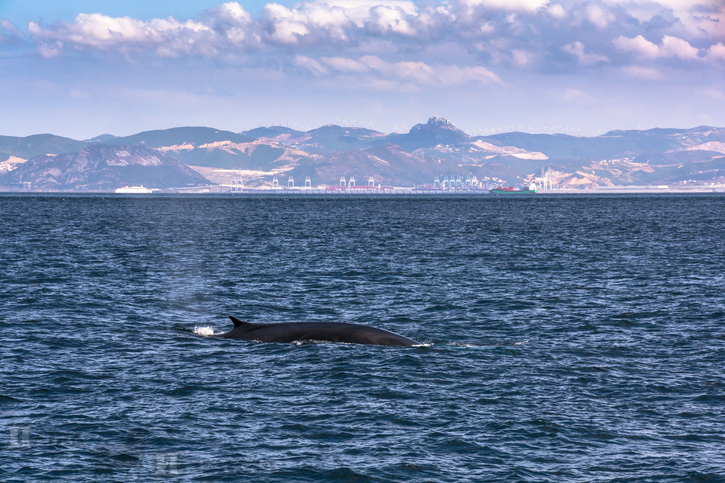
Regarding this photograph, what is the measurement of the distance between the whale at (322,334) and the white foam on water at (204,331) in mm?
1952

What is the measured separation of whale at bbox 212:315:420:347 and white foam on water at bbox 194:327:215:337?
6.41ft

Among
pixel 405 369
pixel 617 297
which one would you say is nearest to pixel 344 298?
pixel 617 297

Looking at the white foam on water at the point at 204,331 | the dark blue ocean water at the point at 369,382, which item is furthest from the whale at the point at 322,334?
the white foam on water at the point at 204,331

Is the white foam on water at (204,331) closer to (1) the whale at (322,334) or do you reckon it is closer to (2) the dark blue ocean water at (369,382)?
(2) the dark blue ocean water at (369,382)

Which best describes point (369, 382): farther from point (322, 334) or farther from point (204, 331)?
point (204, 331)

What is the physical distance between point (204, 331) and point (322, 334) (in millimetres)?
5639

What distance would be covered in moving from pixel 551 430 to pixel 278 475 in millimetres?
6682

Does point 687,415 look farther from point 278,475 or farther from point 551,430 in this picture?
point 278,475

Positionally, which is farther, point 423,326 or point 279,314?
point 279,314

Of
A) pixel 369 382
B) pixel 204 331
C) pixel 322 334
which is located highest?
pixel 322 334

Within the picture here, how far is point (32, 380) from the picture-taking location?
75.6 feet

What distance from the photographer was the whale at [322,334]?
90.7 ft

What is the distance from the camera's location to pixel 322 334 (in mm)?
28062

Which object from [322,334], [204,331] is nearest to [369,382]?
[322,334]
